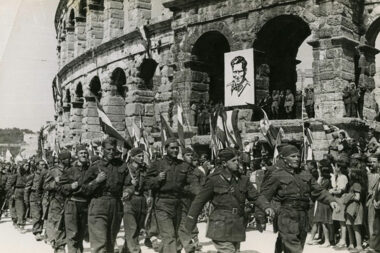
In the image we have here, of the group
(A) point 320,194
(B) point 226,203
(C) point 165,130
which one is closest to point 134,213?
(B) point 226,203

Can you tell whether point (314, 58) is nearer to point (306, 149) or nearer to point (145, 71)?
point (306, 149)

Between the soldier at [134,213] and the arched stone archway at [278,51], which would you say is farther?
the arched stone archway at [278,51]

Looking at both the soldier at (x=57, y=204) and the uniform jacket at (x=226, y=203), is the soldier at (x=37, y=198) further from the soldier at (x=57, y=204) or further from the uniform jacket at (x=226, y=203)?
the uniform jacket at (x=226, y=203)

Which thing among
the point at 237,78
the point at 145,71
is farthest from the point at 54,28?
the point at 237,78

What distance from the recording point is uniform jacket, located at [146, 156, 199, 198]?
25.2 ft

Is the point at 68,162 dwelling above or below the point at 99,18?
below

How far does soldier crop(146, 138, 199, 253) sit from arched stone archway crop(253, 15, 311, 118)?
10.2m

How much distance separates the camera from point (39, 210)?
13000 mm

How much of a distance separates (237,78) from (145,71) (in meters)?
6.69

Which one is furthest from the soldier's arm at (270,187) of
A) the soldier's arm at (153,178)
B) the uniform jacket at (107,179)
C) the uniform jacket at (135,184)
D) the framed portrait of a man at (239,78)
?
the framed portrait of a man at (239,78)

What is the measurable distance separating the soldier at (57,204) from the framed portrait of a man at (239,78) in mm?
7657

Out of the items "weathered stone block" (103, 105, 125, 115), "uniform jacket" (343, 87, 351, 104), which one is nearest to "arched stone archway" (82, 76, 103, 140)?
"weathered stone block" (103, 105, 125, 115)

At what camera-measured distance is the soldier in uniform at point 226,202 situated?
20.8 feet

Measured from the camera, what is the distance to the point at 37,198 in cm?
1334
